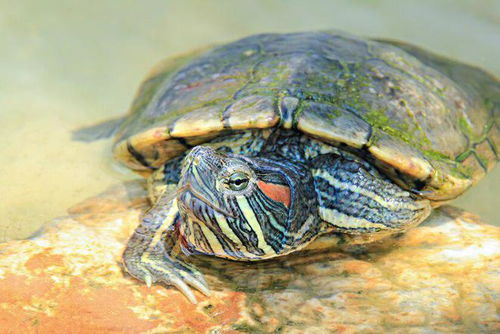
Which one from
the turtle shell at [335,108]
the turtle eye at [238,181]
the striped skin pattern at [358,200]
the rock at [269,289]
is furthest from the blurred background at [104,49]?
the turtle eye at [238,181]

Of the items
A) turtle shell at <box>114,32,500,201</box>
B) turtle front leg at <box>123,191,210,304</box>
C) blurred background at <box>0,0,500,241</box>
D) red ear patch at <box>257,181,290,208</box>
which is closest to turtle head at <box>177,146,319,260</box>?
red ear patch at <box>257,181,290,208</box>

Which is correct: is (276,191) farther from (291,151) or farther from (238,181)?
(291,151)

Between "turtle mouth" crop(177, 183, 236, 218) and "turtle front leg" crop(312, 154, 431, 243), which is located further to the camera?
"turtle front leg" crop(312, 154, 431, 243)

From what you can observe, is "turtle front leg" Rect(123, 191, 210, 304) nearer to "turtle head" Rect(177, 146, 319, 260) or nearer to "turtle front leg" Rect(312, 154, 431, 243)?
"turtle head" Rect(177, 146, 319, 260)

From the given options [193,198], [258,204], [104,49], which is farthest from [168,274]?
[104,49]

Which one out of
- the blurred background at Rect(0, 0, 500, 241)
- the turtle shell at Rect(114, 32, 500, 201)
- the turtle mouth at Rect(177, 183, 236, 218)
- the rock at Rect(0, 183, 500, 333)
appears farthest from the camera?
the blurred background at Rect(0, 0, 500, 241)

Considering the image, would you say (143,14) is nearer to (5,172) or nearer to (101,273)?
(5,172)
